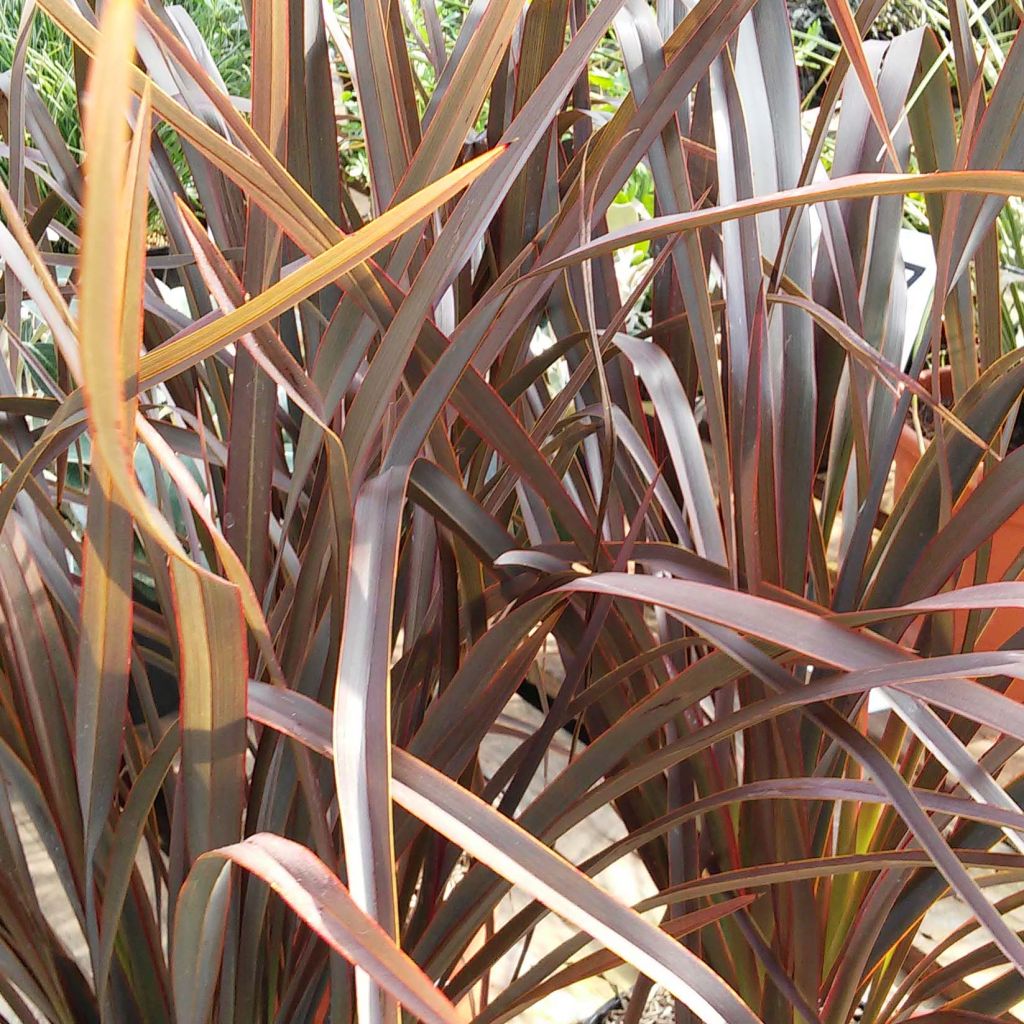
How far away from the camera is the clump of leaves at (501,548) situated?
205mm

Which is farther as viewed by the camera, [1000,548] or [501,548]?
[1000,548]

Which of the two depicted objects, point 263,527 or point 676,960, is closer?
point 676,960

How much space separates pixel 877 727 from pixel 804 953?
20.8 inches

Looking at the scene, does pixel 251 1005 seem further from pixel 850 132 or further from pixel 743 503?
pixel 850 132

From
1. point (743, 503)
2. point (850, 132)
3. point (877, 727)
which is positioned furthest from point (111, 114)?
point (877, 727)

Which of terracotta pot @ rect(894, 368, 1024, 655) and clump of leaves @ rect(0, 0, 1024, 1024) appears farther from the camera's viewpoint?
terracotta pot @ rect(894, 368, 1024, 655)

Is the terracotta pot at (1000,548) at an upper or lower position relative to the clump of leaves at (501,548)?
upper

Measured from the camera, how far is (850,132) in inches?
15.0

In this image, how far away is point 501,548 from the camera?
0.30 m

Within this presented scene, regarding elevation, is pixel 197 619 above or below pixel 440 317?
below

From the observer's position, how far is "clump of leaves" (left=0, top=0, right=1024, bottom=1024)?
0.67 ft

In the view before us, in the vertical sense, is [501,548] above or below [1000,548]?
below

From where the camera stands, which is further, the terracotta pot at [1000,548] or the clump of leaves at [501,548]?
the terracotta pot at [1000,548]

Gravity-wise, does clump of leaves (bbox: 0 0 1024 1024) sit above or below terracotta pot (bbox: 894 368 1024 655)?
below
